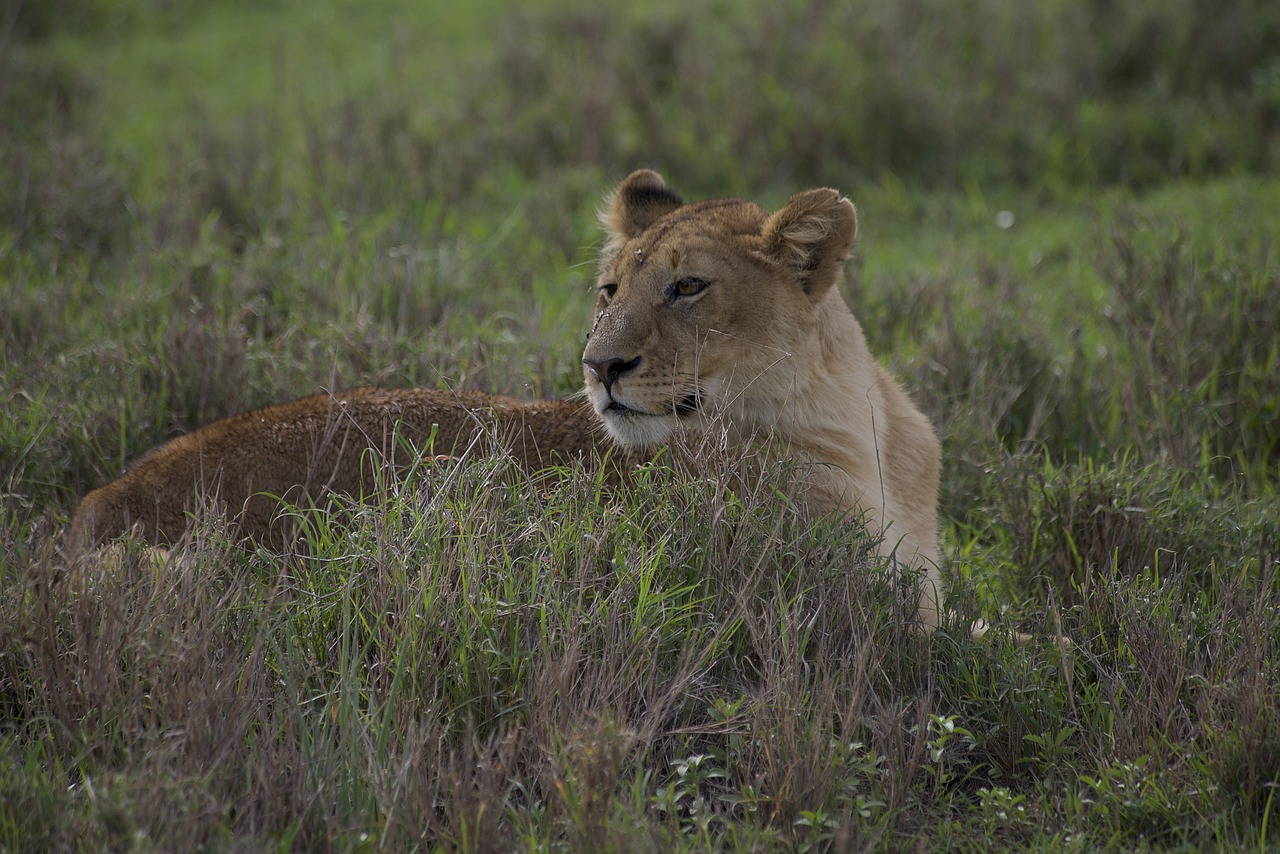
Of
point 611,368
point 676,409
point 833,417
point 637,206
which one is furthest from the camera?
point 637,206

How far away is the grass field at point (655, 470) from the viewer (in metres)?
2.74

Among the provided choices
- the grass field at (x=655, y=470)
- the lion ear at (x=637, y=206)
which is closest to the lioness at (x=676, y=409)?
the grass field at (x=655, y=470)

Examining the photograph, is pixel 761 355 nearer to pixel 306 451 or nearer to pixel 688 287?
pixel 688 287

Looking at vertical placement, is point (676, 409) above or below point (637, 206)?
below

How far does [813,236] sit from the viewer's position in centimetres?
382

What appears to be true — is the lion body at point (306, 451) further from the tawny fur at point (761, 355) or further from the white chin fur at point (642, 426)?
the tawny fur at point (761, 355)

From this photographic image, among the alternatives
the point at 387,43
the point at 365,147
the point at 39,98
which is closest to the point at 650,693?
the point at 365,147

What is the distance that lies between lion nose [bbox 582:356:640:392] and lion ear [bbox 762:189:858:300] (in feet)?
1.96

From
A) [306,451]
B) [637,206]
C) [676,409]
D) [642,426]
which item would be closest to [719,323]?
[676,409]

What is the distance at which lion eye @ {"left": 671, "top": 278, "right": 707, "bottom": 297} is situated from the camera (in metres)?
3.83

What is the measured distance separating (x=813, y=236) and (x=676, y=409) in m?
0.67

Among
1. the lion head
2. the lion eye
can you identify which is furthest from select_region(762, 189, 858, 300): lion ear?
the lion eye

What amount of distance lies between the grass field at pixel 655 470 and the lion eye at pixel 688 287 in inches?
21.7

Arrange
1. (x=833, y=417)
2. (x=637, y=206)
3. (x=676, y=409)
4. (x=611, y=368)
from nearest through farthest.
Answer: (x=611, y=368), (x=676, y=409), (x=833, y=417), (x=637, y=206)
